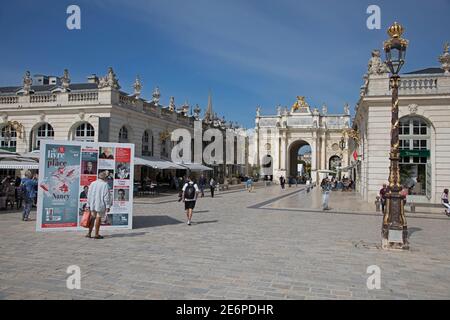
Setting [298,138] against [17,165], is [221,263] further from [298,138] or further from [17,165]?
[298,138]

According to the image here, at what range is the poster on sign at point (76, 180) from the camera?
33.8 feet

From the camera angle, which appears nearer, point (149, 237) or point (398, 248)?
point (398, 248)

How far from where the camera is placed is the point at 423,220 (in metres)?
14.5

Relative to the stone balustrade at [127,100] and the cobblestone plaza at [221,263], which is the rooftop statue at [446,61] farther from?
the stone balustrade at [127,100]

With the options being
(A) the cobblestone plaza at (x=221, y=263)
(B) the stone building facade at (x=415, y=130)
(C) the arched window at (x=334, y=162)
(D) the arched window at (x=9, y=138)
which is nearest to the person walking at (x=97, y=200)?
(A) the cobblestone plaza at (x=221, y=263)

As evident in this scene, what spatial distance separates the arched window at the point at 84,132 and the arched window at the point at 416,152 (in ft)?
64.8

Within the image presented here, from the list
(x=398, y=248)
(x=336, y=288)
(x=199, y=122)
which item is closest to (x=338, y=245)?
(x=398, y=248)

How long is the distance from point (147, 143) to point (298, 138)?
5100 centimetres

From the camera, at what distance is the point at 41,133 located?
990 inches

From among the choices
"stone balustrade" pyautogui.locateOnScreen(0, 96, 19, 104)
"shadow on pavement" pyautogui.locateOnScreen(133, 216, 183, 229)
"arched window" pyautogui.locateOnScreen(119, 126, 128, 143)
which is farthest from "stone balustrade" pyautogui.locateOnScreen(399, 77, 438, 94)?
"stone balustrade" pyautogui.locateOnScreen(0, 96, 19, 104)

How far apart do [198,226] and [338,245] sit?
4.62 m

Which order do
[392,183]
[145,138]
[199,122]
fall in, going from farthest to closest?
[199,122]
[145,138]
[392,183]

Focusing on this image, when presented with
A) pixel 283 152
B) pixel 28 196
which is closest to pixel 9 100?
pixel 28 196
